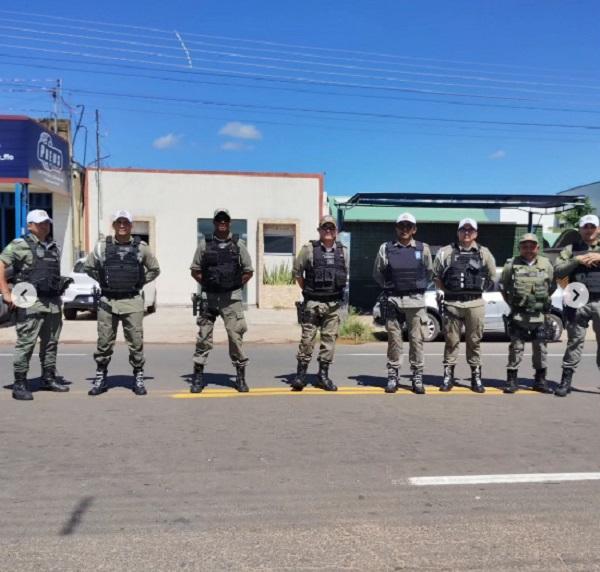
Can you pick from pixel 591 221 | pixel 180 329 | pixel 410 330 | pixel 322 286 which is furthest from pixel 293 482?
pixel 180 329

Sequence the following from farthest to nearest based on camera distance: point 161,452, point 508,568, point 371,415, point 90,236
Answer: point 90,236
point 371,415
point 161,452
point 508,568

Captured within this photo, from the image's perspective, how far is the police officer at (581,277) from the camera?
6457 mm

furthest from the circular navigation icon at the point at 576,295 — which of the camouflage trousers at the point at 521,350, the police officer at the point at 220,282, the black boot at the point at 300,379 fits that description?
the police officer at the point at 220,282

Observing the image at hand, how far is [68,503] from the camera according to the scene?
11.8ft

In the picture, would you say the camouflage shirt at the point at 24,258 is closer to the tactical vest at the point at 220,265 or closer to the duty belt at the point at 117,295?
the duty belt at the point at 117,295

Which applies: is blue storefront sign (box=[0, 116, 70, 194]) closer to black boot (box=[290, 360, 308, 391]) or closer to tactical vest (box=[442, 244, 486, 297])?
black boot (box=[290, 360, 308, 391])

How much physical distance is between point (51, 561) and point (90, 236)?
16853 millimetres

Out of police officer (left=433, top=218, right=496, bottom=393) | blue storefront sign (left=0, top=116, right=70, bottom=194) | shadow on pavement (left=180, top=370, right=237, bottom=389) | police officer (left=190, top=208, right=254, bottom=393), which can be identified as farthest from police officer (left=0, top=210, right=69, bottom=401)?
blue storefront sign (left=0, top=116, right=70, bottom=194)

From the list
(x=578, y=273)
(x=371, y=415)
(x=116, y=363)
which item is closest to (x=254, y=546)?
(x=371, y=415)

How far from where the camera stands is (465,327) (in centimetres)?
679

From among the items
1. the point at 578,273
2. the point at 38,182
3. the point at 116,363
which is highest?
the point at 38,182

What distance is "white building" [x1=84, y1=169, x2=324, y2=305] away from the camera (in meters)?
18.7

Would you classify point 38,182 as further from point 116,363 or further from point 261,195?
point 116,363

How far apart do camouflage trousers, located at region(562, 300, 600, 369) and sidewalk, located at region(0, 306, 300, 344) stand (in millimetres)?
6209
